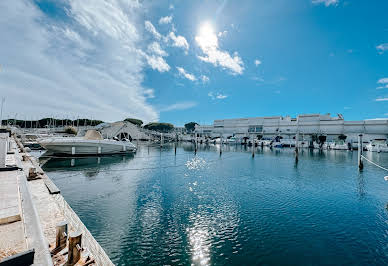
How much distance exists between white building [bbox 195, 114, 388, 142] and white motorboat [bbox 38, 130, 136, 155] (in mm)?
40191

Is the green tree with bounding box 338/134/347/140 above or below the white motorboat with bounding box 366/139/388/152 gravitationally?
above

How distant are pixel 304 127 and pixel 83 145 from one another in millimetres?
74779

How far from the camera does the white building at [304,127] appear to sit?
60125mm

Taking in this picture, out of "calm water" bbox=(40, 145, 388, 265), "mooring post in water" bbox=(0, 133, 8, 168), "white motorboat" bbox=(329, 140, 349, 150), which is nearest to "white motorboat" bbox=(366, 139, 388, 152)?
"white motorboat" bbox=(329, 140, 349, 150)

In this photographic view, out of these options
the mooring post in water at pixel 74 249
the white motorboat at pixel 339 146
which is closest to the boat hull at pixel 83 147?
the mooring post in water at pixel 74 249

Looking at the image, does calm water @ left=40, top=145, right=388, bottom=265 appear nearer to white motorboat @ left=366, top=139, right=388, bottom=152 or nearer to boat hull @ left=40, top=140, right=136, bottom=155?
boat hull @ left=40, top=140, right=136, bottom=155

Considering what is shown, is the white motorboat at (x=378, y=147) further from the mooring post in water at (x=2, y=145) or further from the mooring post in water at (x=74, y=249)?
the mooring post in water at (x=2, y=145)

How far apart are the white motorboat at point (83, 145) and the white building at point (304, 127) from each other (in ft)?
132

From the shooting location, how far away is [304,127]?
2771 inches

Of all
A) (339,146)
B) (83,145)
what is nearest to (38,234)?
(83,145)

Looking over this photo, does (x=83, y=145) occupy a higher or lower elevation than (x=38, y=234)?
higher

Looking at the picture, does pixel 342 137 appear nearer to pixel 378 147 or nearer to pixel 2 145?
pixel 378 147

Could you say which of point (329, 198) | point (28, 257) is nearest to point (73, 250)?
point (28, 257)

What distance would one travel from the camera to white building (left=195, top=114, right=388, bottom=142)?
60.1m
